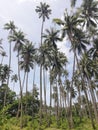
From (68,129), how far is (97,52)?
15.1 m

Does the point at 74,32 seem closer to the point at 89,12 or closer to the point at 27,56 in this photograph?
the point at 89,12

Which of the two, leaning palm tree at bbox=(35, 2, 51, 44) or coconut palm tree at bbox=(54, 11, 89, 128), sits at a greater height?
leaning palm tree at bbox=(35, 2, 51, 44)

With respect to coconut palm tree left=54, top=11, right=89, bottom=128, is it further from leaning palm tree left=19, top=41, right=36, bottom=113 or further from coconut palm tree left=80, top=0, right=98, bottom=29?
leaning palm tree left=19, top=41, right=36, bottom=113

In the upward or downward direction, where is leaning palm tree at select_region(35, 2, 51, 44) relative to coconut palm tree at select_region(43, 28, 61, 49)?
upward

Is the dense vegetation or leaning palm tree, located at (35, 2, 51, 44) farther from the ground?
leaning palm tree, located at (35, 2, 51, 44)

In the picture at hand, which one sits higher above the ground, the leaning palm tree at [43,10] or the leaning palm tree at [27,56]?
the leaning palm tree at [43,10]

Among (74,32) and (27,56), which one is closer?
(74,32)

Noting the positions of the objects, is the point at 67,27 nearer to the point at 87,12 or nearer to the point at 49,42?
the point at 87,12

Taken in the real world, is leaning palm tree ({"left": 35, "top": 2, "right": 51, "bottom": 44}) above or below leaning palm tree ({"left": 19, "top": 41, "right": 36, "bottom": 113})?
above

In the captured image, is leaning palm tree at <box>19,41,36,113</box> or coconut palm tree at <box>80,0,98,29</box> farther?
leaning palm tree at <box>19,41,36,113</box>

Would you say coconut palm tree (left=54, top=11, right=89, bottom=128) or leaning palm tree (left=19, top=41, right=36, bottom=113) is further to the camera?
leaning palm tree (left=19, top=41, right=36, bottom=113)

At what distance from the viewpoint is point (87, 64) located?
5059 centimetres

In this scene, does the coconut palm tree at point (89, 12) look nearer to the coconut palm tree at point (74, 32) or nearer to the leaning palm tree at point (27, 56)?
the coconut palm tree at point (74, 32)

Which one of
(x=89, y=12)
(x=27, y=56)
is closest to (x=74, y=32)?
(x=89, y=12)
